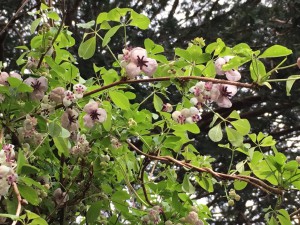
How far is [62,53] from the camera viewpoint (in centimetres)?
91

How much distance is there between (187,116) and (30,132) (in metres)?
0.26

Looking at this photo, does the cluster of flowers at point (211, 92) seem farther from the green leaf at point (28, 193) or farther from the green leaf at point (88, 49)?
the green leaf at point (28, 193)

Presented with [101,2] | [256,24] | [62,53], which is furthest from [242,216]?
[62,53]

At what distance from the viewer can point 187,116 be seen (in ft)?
2.82

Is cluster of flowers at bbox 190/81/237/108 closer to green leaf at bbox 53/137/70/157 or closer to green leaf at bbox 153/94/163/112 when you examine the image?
green leaf at bbox 153/94/163/112

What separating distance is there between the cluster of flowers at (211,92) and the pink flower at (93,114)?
14 cm

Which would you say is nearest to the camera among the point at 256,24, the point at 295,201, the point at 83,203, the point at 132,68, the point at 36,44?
the point at 132,68

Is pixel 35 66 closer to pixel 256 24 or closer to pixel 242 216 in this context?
pixel 256 24

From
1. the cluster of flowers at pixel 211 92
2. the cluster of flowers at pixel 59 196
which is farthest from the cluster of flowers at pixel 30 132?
the cluster of flowers at pixel 211 92

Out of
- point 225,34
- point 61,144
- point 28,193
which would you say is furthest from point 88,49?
point 225,34

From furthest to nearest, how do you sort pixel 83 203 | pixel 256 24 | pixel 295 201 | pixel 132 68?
pixel 295 201
pixel 256 24
pixel 83 203
pixel 132 68

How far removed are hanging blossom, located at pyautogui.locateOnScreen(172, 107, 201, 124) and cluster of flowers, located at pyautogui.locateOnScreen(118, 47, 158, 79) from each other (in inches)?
4.6

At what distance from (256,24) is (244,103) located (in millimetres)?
371

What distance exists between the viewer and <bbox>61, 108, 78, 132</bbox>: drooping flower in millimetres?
767
